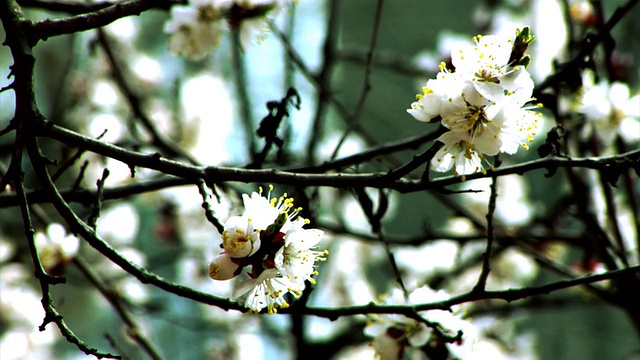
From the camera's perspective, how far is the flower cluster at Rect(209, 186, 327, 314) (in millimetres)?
699

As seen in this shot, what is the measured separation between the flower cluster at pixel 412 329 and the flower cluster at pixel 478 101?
0.76ft

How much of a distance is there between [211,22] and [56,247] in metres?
0.50

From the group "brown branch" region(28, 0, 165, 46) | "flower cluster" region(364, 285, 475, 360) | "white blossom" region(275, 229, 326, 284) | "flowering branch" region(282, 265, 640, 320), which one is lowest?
"flowering branch" region(282, 265, 640, 320)

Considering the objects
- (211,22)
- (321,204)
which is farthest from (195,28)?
(321,204)

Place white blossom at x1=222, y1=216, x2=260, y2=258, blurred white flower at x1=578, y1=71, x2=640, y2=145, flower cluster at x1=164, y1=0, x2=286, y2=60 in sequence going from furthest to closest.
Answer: blurred white flower at x1=578, y1=71, x2=640, y2=145 < flower cluster at x1=164, y1=0, x2=286, y2=60 < white blossom at x1=222, y1=216, x2=260, y2=258

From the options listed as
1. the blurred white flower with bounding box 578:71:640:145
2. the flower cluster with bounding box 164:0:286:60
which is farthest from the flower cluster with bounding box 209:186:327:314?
the blurred white flower with bounding box 578:71:640:145

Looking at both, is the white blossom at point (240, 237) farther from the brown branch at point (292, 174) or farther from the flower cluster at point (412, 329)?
the flower cluster at point (412, 329)

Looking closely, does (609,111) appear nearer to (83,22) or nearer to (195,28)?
(195,28)

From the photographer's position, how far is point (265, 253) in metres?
0.73

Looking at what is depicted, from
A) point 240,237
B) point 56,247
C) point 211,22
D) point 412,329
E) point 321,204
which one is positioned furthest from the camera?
point 321,204

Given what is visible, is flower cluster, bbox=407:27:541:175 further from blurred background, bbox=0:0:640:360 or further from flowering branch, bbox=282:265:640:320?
blurred background, bbox=0:0:640:360

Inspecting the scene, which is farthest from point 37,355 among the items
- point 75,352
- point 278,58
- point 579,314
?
point 579,314

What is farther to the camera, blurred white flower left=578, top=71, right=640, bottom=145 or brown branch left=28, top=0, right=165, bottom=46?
blurred white flower left=578, top=71, right=640, bottom=145

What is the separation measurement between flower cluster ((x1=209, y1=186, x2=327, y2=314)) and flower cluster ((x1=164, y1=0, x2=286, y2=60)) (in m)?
0.49
